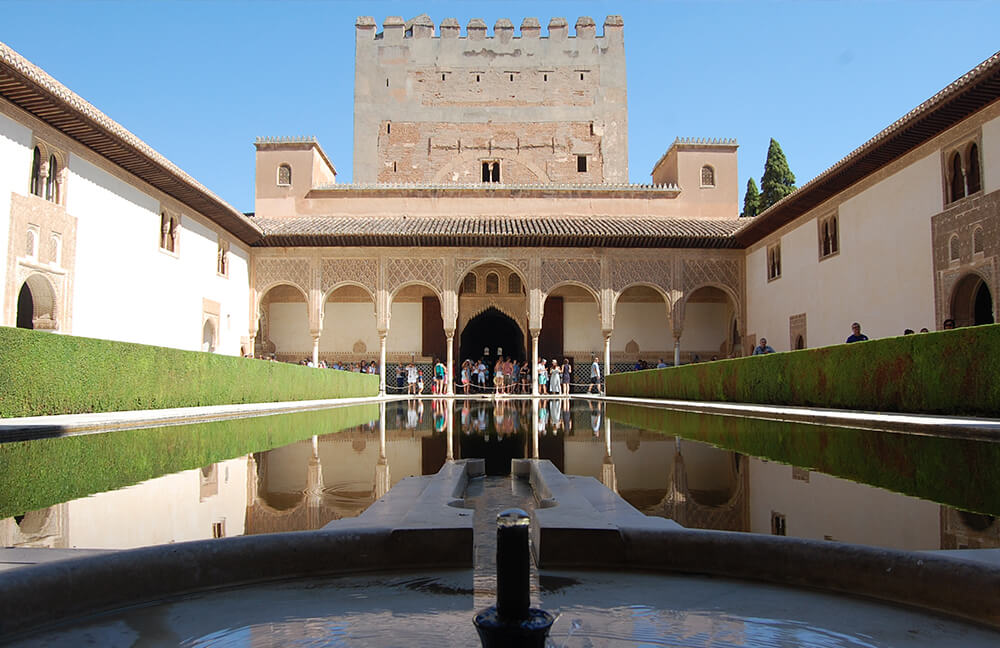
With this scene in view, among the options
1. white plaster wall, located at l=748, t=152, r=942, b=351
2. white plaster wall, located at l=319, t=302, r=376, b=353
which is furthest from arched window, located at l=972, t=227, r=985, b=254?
white plaster wall, located at l=319, t=302, r=376, b=353

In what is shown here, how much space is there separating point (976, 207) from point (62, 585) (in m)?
11.8

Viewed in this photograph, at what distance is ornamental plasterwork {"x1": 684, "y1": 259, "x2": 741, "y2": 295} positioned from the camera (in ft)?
64.8

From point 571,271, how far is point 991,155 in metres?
10.7

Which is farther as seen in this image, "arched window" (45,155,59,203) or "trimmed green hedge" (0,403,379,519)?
"arched window" (45,155,59,203)

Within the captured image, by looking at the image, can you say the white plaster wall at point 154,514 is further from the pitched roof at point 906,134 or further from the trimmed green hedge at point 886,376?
the pitched roof at point 906,134

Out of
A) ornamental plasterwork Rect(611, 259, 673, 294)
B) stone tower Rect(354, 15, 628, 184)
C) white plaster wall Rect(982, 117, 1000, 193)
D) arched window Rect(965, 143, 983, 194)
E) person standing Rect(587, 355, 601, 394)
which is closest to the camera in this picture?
white plaster wall Rect(982, 117, 1000, 193)

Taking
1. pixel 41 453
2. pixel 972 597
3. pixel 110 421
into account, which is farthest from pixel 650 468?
pixel 110 421

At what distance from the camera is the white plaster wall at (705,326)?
2142 centimetres

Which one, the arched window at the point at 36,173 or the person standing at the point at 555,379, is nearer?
the arched window at the point at 36,173

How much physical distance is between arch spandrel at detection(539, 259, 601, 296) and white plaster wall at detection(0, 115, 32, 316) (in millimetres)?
12064

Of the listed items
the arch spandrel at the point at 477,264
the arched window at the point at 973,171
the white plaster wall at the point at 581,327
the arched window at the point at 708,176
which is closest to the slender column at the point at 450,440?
the arched window at the point at 973,171

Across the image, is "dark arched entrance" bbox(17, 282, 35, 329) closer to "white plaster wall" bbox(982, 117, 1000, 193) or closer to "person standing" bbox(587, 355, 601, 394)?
"person standing" bbox(587, 355, 601, 394)

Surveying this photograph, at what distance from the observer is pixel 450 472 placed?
12.2 ft

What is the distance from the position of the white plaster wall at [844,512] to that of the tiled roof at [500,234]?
15300 millimetres
